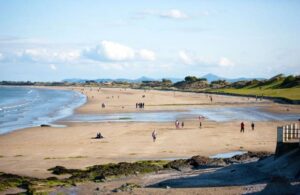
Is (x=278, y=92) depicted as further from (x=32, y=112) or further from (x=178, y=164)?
(x=178, y=164)

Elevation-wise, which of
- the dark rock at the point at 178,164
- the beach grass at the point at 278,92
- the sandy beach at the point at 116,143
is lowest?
the sandy beach at the point at 116,143

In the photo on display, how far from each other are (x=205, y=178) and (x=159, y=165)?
6006 mm

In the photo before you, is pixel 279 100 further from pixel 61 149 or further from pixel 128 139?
pixel 61 149

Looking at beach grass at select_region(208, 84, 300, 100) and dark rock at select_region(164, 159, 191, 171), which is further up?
beach grass at select_region(208, 84, 300, 100)

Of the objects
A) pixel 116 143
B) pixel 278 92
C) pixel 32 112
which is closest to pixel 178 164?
pixel 116 143

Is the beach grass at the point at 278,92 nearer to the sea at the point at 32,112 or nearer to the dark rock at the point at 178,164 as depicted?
the sea at the point at 32,112

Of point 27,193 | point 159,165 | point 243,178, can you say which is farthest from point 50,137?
point 243,178

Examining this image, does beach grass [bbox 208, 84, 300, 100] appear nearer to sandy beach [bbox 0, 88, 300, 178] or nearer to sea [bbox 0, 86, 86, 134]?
sea [bbox 0, 86, 86, 134]

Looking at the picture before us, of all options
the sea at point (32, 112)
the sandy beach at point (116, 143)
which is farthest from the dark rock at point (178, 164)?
the sea at point (32, 112)

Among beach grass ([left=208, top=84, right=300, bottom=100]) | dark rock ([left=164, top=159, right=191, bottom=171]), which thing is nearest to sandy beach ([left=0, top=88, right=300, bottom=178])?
dark rock ([left=164, top=159, right=191, bottom=171])

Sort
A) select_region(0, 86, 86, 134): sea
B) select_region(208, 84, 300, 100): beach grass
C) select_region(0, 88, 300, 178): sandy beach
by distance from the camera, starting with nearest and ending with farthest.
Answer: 1. select_region(0, 88, 300, 178): sandy beach
2. select_region(0, 86, 86, 134): sea
3. select_region(208, 84, 300, 100): beach grass

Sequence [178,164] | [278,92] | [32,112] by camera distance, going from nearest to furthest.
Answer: [178,164] < [32,112] < [278,92]

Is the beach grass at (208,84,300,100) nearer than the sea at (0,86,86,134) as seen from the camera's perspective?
No

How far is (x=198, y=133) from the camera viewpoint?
46.5m
